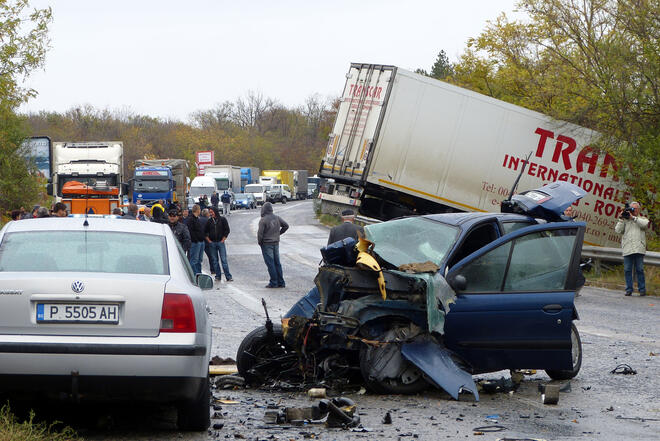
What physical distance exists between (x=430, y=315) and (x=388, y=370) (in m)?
0.62

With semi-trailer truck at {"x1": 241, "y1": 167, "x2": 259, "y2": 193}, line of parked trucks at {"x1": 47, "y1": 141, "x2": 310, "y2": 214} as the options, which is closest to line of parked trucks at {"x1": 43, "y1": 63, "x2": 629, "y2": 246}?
line of parked trucks at {"x1": 47, "y1": 141, "x2": 310, "y2": 214}

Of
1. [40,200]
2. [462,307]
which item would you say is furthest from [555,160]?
[40,200]

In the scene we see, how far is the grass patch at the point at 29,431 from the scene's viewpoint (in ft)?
17.4

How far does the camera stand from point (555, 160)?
76.6 ft

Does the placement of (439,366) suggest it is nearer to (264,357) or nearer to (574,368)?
(264,357)

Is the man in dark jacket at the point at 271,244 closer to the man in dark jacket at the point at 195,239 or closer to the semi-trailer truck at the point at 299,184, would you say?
the man in dark jacket at the point at 195,239

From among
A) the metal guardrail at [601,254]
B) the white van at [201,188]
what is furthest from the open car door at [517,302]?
the white van at [201,188]

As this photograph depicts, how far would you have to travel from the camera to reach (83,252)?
618 centimetres

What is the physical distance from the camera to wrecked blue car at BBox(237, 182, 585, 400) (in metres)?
7.53

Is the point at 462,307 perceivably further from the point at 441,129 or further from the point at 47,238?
the point at 441,129

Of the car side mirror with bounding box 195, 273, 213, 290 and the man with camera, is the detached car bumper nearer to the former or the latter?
the car side mirror with bounding box 195, 273, 213, 290

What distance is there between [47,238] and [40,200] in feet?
113

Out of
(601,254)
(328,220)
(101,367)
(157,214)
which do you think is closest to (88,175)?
(328,220)

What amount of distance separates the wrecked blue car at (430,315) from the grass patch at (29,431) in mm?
2291
